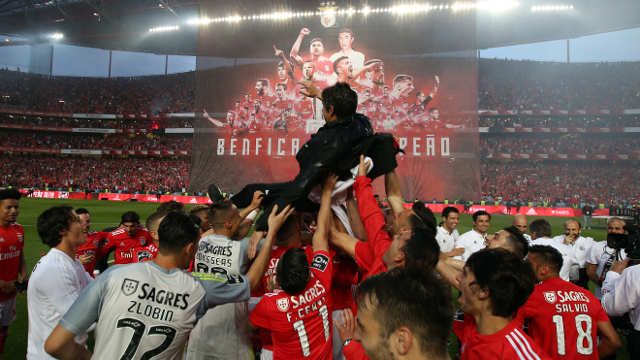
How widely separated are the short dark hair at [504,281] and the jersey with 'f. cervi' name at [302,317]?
117 centimetres

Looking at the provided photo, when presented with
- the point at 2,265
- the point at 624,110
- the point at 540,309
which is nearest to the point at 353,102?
the point at 540,309

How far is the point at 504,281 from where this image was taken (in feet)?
6.73

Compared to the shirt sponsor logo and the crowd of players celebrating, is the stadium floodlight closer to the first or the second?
the crowd of players celebrating

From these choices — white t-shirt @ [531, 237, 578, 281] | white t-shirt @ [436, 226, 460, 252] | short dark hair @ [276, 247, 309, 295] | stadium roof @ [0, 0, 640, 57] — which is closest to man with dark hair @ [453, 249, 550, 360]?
short dark hair @ [276, 247, 309, 295]

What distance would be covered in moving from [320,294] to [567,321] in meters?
2.19

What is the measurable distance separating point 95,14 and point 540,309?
46112mm

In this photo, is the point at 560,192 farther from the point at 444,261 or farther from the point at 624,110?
the point at 444,261

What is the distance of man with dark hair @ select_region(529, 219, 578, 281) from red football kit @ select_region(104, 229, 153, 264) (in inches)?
258

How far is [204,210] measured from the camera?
5027mm

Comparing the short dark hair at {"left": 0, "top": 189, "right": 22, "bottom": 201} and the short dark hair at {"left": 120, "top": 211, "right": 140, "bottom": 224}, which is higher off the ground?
the short dark hair at {"left": 0, "top": 189, "right": 22, "bottom": 201}

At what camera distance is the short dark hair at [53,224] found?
3234 mm

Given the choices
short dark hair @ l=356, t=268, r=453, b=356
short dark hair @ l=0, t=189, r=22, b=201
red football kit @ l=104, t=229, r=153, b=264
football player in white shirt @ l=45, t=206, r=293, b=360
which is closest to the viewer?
short dark hair @ l=356, t=268, r=453, b=356

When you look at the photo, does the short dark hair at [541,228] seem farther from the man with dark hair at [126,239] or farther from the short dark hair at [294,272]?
the man with dark hair at [126,239]

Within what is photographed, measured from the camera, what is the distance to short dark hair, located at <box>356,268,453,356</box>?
1.40m
